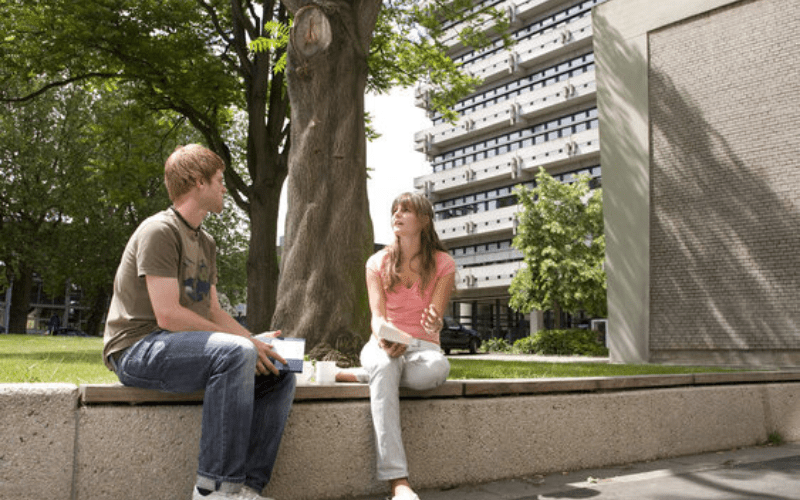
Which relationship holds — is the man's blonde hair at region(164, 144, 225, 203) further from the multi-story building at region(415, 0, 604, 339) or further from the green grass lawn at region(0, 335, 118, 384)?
the multi-story building at region(415, 0, 604, 339)

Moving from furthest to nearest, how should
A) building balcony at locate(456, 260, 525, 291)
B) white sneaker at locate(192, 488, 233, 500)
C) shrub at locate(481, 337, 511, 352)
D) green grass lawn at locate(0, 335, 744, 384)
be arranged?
1. building balcony at locate(456, 260, 525, 291)
2. shrub at locate(481, 337, 511, 352)
3. green grass lawn at locate(0, 335, 744, 384)
4. white sneaker at locate(192, 488, 233, 500)

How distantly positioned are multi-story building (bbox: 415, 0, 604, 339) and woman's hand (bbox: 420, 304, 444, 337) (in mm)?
42992

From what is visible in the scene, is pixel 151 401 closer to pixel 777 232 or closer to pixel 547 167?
pixel 777 232

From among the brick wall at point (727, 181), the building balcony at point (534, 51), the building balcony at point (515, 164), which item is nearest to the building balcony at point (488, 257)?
the building balcony at point (515, 164)

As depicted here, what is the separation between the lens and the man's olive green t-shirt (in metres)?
3.05

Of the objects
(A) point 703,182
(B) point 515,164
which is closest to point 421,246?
(A) point 703,182

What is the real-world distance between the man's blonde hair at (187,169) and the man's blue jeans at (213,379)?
2.39 ft

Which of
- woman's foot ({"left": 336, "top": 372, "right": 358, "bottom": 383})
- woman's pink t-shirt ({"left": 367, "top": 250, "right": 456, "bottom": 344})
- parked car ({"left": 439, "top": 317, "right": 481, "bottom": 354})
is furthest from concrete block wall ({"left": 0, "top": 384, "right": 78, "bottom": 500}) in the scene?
parked car ({"left": 439, "top": 317, "right": 481, "bottom": 354})

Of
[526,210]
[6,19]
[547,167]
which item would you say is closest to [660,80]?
[6,19]

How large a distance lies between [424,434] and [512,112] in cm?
5223

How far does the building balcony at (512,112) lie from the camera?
49.0 meters

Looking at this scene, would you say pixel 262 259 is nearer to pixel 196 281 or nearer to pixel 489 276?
pixel 196 281

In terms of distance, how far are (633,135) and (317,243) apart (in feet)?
39.0

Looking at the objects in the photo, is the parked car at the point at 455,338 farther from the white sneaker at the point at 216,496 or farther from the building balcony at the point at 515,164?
the white sneaker at the point at 216,496
